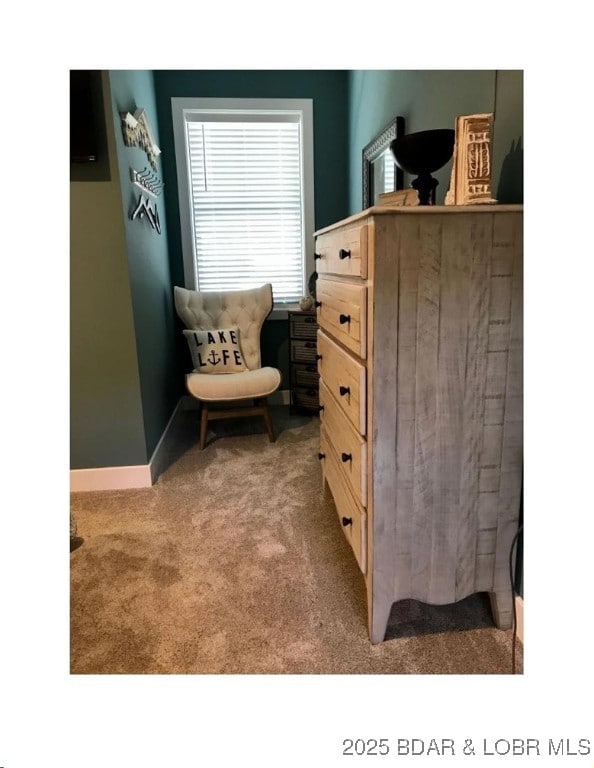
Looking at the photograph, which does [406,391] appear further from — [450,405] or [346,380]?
[346,380]

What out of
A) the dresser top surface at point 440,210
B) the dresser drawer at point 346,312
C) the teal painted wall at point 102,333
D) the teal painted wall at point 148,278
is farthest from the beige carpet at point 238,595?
the dresser top surface at point 440,210

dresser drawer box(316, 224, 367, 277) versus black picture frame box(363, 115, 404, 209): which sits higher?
black picture frame box(363, 115, 404, 209)

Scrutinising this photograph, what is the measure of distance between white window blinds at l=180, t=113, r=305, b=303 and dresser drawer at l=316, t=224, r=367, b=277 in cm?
181

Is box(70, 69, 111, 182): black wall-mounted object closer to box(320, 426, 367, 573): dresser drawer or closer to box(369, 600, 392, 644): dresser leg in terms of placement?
box(320, 426, 367, 573): dresser drawer

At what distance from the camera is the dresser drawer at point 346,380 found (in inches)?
52.4

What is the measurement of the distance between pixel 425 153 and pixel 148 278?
179 centimetres

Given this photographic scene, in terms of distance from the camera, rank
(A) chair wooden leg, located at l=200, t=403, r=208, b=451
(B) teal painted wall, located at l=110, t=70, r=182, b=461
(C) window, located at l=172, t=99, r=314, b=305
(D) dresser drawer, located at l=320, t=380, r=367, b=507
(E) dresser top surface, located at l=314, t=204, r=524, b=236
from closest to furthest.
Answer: (E) dresser top surface, located at l=314, t=204, r=524, b=236
(D) dresser drawer, located at l=320, t=380, r=367, b=507
(B) teal painted wall, located at l=110, t=70, r=182, b=461
(A) chair wooden leg, located at l=200, t=403, r=208, b=451
(C) window, located at l=172, t=99, r=314, b=305

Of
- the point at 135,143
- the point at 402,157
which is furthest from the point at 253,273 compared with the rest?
the point at 402,157

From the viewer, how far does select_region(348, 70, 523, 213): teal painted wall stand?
1.34 meters

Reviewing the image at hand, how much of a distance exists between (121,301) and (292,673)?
1.74 m

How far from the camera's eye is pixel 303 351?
338 centimetres

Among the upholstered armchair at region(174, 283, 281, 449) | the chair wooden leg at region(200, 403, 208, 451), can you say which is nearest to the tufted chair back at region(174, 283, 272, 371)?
the upholstered armchair at region(174, 283, 281, 449)

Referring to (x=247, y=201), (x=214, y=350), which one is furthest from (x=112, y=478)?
(x=247, y=201)
